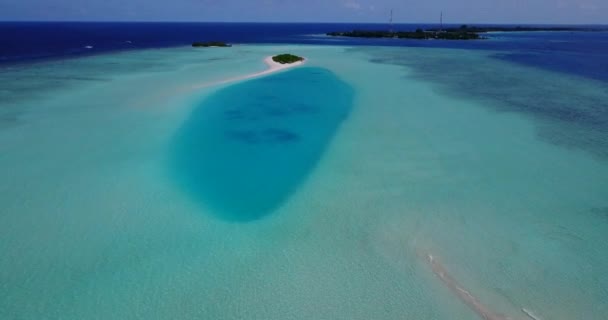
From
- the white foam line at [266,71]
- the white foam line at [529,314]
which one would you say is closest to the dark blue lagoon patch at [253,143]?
the white foam line at [266,71]

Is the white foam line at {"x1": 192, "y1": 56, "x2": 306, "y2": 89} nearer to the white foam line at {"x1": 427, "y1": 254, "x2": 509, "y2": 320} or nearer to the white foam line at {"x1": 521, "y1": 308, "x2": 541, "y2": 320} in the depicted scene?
the white foam line at {"x1": 427, "y1": 254, "x2": 509, "y2": 320}

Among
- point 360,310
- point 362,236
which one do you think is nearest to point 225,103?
point 362,236

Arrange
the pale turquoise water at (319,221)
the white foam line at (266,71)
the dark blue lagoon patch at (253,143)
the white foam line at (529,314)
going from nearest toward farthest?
1. the white foam line at (529,314)
2. the pale turquoise water at (319,221)
3. the dark blue lagoon patch at (253,143)
4. the white foam line at (266,71)

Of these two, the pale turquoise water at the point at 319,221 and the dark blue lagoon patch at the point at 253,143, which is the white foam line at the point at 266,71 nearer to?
the dark blue lagoon patch at the point at 253,143

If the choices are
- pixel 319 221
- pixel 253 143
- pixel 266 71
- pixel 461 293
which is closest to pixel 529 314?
pixel 461 293

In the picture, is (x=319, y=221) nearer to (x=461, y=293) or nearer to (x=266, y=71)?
(x=461, y=293)

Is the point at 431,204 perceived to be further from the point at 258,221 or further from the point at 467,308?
the point at 258,221

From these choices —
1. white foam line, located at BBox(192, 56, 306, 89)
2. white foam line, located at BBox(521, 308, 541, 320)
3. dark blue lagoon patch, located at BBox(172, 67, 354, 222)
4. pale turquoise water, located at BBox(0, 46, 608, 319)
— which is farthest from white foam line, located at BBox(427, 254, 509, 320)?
white foam line, located at BBox(192, 56, 306, 89)
